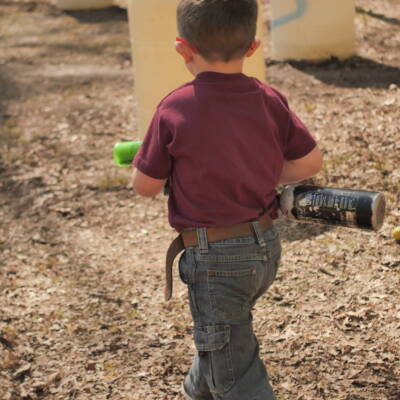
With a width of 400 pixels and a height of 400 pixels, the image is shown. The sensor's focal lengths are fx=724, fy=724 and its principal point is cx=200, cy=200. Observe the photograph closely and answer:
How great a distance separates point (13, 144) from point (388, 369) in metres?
3.85

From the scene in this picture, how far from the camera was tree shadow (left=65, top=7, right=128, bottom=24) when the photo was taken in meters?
9.46

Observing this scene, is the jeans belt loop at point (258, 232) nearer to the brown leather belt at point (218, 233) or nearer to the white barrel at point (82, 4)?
the brown leather belt at point (218, 233)

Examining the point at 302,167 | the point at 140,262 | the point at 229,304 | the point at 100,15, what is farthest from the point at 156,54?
the point at 100,15

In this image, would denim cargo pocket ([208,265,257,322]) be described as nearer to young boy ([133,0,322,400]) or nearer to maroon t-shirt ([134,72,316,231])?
young boy ([133,0,322,400])

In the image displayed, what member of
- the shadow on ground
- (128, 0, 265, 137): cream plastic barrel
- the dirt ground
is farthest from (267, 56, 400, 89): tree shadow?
the shadow on ground

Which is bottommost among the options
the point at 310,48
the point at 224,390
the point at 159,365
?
the point at 159,365

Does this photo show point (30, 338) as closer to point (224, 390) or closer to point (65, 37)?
point (224, 390)

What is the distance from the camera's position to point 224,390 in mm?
2354

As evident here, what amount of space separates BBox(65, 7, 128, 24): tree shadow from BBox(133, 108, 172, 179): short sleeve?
7.44m

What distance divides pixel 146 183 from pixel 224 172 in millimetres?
261

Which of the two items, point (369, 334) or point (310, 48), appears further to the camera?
point (310, 48)

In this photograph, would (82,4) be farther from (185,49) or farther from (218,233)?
(218,233)

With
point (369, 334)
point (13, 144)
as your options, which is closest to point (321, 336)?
point (369, 334)

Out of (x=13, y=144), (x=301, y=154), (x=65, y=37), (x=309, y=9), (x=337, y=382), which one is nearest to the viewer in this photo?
(x=301, y=154)
